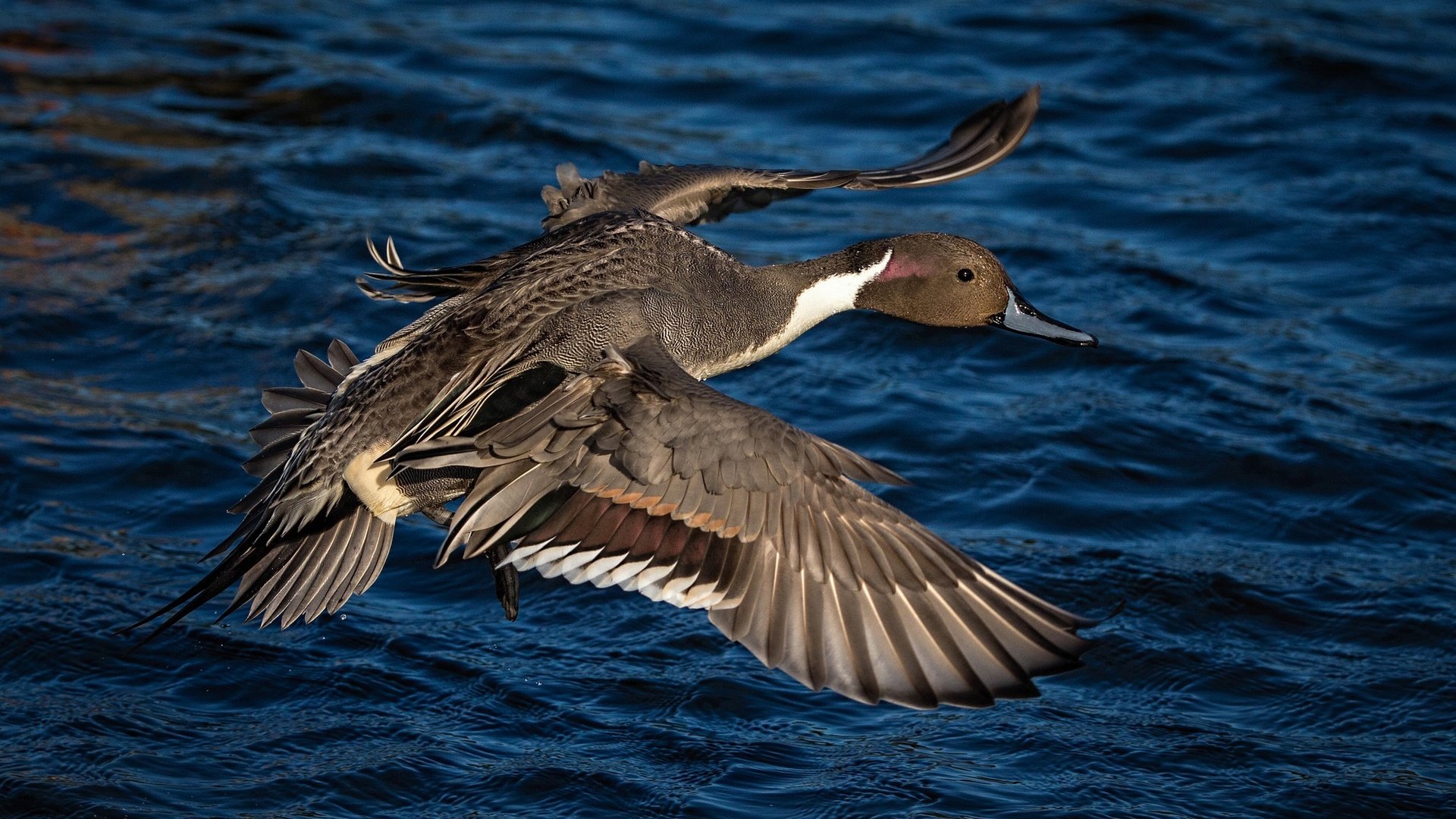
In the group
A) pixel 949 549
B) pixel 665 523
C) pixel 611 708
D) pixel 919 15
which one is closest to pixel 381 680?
pixel 611 708

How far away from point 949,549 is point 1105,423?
3.02m

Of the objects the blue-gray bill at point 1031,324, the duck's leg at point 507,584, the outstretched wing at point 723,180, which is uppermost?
the outstretched wing at point 723,180

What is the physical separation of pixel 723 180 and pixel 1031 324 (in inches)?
42.1

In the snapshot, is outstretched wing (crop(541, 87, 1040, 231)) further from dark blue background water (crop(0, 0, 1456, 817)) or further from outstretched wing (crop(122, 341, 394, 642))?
dark blue background water (crop(0, 0, 1456, 817))

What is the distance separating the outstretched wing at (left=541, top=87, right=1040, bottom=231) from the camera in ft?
17.0

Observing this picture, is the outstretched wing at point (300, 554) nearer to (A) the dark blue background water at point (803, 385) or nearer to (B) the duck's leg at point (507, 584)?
(B) the duck's leg at point (507, 584)

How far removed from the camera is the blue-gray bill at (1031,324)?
4.93m

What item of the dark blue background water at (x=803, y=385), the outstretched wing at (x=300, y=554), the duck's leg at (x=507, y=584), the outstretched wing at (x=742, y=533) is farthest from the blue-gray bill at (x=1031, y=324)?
the outstretched wing at (x=300, y=554)

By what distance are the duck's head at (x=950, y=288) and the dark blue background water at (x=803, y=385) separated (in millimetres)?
1076

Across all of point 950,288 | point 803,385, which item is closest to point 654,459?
point 950,288

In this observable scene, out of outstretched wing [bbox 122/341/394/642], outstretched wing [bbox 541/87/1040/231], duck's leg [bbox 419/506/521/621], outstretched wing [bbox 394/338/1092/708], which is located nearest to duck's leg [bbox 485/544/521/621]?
duck's leg [bbox 419/506/521/621]

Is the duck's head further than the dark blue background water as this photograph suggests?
Yes

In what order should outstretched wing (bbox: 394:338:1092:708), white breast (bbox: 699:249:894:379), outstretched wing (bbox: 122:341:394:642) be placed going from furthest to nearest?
white breast (bbox: 699:249:894:379) → outstretched wing (bbox: 122:341:394:642) → outstretched wing (bbox: 394:338:1092:708)

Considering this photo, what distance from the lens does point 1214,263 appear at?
7.98 meters
